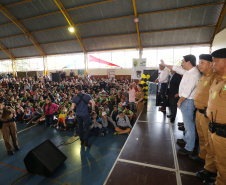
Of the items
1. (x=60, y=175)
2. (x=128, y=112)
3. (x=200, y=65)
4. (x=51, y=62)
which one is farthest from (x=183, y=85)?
(x=51, y=62)

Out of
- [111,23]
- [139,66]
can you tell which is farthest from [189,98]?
[111,23]

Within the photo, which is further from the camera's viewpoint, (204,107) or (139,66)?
(139,66)

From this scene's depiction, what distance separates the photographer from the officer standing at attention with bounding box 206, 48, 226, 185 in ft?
4.06

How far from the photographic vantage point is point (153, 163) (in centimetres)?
186

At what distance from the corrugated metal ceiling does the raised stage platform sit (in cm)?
1125

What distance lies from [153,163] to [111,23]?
13349 millimetres

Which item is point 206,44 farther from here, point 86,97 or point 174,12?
point 86,97

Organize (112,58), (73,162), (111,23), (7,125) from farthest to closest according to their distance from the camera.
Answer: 1. (112,58)
2. (111,23)
3. (7,125)
4. (73,162)

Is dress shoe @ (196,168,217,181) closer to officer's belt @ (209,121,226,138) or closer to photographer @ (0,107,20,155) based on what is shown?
officer's belt @ (209,121,226,138)

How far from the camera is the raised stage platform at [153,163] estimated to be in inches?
61.7

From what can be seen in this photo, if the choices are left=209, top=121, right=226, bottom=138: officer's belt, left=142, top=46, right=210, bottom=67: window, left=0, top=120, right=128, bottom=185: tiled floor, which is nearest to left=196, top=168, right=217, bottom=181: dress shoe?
left=209, top=121, right=226, bottom=138: officer's belt

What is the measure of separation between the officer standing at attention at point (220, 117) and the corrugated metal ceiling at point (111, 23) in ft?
36.8

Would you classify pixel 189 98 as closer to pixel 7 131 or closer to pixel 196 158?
pixel 196 158

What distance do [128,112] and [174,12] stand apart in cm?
977
